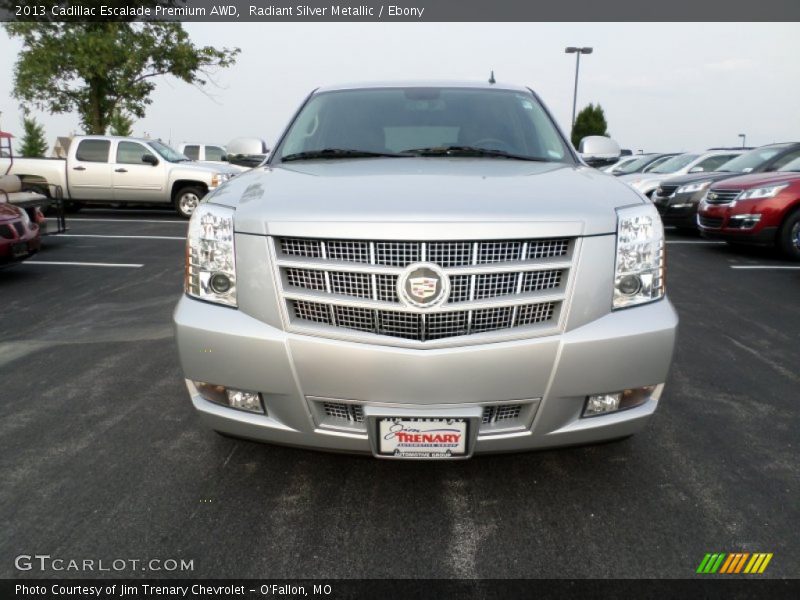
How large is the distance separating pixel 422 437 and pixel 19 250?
6.39 metres

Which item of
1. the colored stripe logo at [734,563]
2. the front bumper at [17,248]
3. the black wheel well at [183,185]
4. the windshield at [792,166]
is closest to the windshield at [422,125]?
the colored stripe logo at [734,563]

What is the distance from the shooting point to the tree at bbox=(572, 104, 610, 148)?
53.0 metres

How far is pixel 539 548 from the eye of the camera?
228 centimetres

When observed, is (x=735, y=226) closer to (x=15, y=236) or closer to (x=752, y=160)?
(x=752, y=160)

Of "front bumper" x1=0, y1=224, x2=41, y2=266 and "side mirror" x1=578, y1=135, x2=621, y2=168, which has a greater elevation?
"side mirror" x1=578, y1=135, x2=621, y2=168

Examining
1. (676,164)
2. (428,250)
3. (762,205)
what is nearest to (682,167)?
(676,164)

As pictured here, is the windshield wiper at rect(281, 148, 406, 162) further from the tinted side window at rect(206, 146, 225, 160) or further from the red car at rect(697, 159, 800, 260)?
the tinted side window at rect(206, 146, 225, 160)

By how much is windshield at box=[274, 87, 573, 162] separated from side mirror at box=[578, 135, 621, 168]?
47 cm

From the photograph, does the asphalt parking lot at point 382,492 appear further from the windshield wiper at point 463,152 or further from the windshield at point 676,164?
the windshield at point 676,164

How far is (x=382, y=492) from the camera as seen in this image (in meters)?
2.64

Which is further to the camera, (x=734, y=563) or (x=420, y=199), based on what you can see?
(x=420, y=199)

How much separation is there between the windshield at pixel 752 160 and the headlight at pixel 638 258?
31.4 ft

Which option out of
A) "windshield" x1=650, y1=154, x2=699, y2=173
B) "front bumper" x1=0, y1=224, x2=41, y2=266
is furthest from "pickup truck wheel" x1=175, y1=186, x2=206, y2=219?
"windshield" x1=650, y1=154, x2=699, y2=173
